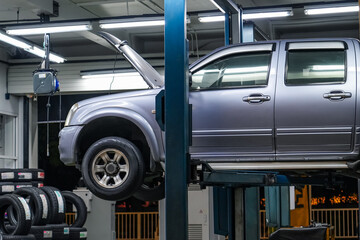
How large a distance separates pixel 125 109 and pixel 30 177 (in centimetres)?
952

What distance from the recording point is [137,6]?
528 inches

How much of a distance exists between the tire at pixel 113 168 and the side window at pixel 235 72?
2.89 feet

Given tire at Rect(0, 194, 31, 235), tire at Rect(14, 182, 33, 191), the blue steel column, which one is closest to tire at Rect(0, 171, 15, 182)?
tire at Rect(14, 182, 33, 191)

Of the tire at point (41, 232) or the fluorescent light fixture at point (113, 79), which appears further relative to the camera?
the fluorescent light fixture at point (113, 79)

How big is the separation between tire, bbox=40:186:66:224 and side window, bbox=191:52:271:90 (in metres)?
7.46

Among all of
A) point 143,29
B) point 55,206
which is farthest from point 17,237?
point 143,29

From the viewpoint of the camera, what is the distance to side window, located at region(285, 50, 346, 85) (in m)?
5.86

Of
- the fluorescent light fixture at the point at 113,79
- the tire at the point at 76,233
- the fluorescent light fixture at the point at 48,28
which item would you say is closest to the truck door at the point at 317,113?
the fluorescent light fixture at the point at 48,28

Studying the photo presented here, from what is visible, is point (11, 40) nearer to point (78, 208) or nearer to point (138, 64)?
point (78, 208)

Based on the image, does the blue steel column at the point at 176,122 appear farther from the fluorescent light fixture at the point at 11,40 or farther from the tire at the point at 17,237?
the fluorescent light fixture at the point at 11,40

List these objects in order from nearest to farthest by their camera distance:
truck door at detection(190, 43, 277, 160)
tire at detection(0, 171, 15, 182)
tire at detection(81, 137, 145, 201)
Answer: truck door at detection(190, 43, 277, 160)
tire at detection(81, 137, 145, 201)
tire at detection(0, 171, 15, 182)

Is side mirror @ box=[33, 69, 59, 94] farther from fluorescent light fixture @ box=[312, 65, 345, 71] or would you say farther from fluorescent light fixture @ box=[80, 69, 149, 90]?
fluorescent light fixture @ box=[312, 65, 345, 71]

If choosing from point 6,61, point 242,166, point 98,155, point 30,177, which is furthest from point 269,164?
point 6,61

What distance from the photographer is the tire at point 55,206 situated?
12906 mm
